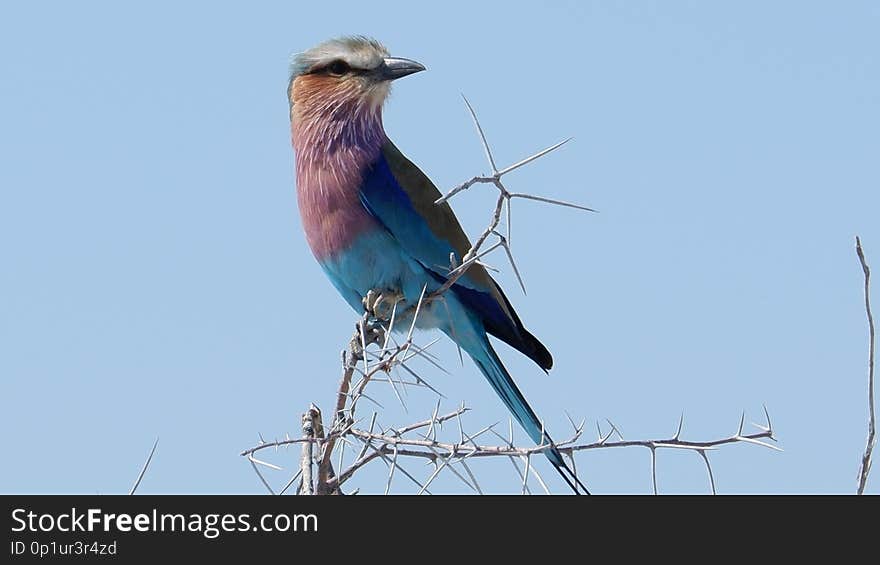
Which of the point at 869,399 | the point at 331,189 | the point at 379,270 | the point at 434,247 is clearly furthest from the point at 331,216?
the point at 869,399

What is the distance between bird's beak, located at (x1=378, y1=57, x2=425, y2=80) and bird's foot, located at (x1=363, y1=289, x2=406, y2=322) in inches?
41.2

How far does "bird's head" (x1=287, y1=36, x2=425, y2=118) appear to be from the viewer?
18.6ft

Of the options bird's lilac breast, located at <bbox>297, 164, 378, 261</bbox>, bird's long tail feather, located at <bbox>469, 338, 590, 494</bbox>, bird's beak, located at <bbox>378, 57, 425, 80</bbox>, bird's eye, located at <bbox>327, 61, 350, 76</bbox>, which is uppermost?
bird's eye, located at <bbox>327, 61, 350, 76</bbox>

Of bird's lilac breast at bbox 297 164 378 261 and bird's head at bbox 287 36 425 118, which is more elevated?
bird's head at bbox 287 36 425 118

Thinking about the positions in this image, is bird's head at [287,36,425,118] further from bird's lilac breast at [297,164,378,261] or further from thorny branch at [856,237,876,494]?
thorny branch at [856,237,876,494]

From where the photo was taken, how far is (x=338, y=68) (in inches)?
228

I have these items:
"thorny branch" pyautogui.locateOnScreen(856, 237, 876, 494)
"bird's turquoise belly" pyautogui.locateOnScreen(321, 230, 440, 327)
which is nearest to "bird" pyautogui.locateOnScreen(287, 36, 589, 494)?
"bird's turquoise belly" pyautogui.locateOnScreen(321, 230, 440, 327)

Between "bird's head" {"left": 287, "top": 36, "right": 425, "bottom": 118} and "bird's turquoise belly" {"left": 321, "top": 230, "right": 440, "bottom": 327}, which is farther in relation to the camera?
"bird's head" {"left": 287, "top": 36, "right": 425, "bottom": 118}

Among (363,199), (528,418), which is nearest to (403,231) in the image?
(363,199)

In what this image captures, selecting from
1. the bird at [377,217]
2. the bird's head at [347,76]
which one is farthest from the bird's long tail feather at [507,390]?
the bird's head at [347,76]

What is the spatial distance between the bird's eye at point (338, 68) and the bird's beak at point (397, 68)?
0.59ft
